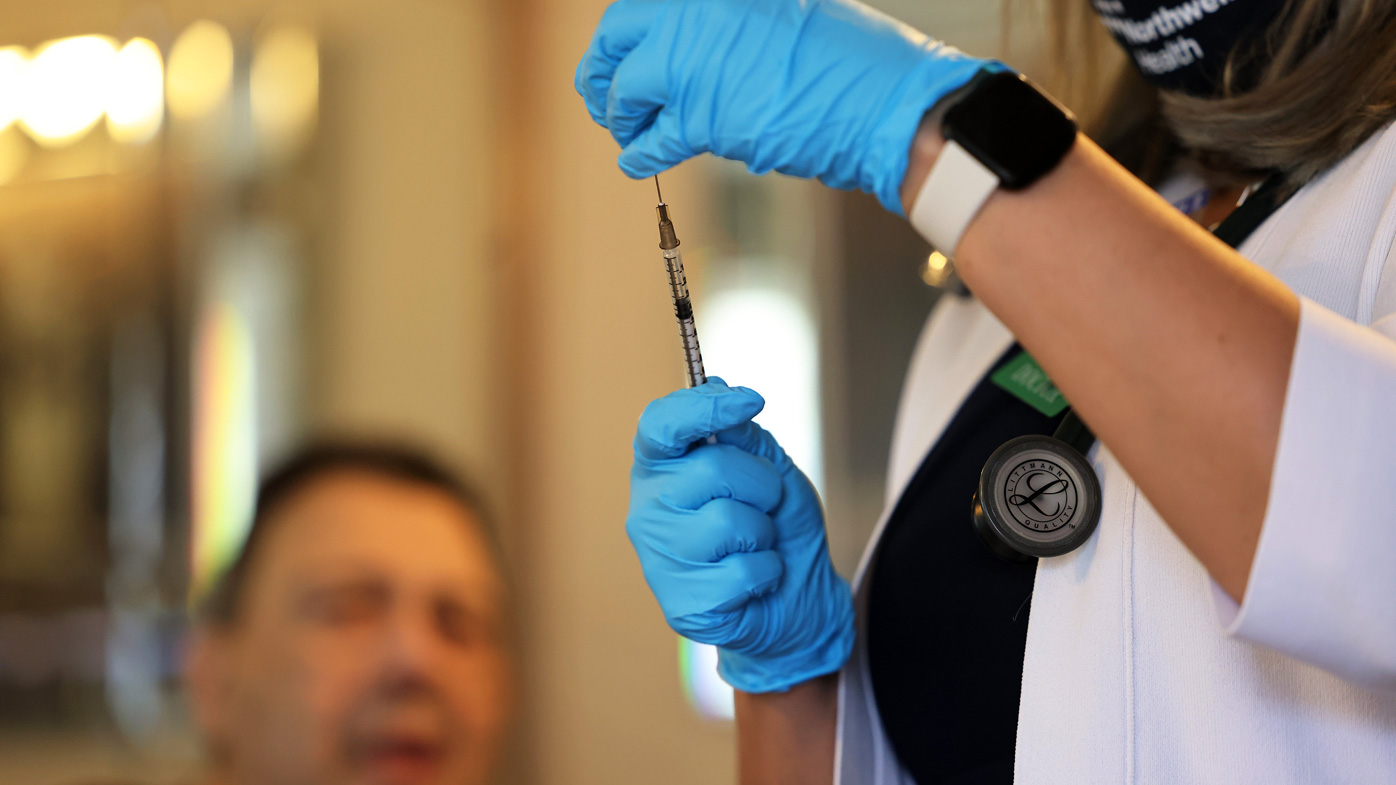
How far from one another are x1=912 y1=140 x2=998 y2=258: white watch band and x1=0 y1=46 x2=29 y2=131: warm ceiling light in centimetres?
181

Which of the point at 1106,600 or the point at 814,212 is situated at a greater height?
the point at 814,212

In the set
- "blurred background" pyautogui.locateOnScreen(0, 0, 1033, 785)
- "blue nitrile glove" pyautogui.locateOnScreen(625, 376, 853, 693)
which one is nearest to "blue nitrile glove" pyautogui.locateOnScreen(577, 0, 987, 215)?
"blue nitrile glove" pyautogui.locateOnScreen(625, 376, 853, 693)

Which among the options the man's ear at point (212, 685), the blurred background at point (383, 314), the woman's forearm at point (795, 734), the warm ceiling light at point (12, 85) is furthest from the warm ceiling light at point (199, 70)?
the woman's forearm at point (795, 734)

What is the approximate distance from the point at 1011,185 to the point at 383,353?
1.70 m

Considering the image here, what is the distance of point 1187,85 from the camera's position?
66cm

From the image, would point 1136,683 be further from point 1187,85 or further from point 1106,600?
point 1187,85

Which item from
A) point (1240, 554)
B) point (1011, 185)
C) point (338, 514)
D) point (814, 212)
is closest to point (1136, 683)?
point (1240, 554)

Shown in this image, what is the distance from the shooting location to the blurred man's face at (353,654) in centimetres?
128

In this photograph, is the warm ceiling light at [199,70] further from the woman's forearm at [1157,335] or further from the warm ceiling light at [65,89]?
the woman's forearm at [1157,335]

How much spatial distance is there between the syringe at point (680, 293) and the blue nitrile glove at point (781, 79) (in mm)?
60

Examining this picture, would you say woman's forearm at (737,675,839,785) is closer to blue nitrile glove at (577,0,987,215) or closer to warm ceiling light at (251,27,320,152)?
blue nitrile glove at (577,0,987,215)

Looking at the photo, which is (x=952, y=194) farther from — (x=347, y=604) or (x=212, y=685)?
(x=212, y=685)

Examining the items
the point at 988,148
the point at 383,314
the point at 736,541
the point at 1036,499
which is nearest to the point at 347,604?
the point at 383,314

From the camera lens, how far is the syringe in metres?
0.58
